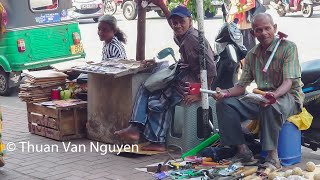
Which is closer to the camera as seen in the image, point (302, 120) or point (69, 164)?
point (302, 120)

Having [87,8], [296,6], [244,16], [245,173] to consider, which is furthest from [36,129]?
[296,6]

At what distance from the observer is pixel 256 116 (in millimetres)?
4953

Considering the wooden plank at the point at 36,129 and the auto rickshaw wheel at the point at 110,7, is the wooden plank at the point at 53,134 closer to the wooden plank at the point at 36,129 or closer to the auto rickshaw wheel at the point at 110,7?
the wooden plank at the point at 36,129

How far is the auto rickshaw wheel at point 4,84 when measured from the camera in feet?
31.0

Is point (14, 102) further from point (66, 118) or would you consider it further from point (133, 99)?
point (133, 99)

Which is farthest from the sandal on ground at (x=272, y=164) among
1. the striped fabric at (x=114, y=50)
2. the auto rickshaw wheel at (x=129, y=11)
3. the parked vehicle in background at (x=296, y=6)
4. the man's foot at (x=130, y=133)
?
the auto rickshaw wheel at (x=129, y=11)

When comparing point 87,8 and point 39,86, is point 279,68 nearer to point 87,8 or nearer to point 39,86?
point 39,86

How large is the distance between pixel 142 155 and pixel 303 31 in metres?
11.0

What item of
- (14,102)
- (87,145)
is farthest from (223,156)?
(14,102)

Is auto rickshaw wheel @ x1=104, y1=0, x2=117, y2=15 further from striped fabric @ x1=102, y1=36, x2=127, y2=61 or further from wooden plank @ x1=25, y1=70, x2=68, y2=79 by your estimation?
striped fabric @ x1=102, y1=36, x2=127, y2=61

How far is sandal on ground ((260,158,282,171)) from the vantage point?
15.6ft

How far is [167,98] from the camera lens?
564 centimetres

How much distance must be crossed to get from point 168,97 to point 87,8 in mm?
15556

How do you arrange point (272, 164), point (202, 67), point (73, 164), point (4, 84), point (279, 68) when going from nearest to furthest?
point (272, 164)
point (279, 68)
point (202, 67)
point (73, 164)
point (4, 84)
